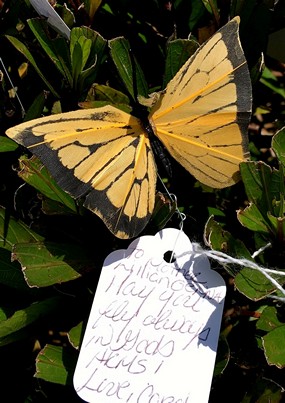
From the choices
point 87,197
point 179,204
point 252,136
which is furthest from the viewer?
point 252,136

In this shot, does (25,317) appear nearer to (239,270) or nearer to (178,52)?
(239,270)

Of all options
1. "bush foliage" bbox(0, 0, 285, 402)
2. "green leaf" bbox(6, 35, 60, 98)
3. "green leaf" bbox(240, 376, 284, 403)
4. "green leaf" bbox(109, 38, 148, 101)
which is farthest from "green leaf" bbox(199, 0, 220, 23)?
"green leaf" bbox(240, 376, 284, 403)

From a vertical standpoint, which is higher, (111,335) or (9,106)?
(9,106)

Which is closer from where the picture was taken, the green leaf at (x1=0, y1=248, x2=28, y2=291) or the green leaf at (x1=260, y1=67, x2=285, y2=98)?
the green leaf at (x1=0, y1=248, x2=28, y2=291)

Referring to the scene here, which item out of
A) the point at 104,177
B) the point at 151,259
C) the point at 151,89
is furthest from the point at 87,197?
the point at 151,89

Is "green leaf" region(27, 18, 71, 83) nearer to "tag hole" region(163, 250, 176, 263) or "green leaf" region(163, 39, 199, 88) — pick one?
"green leaf" region(163, 39, 199, 88)

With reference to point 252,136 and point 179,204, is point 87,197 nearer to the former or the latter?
point 179,204
